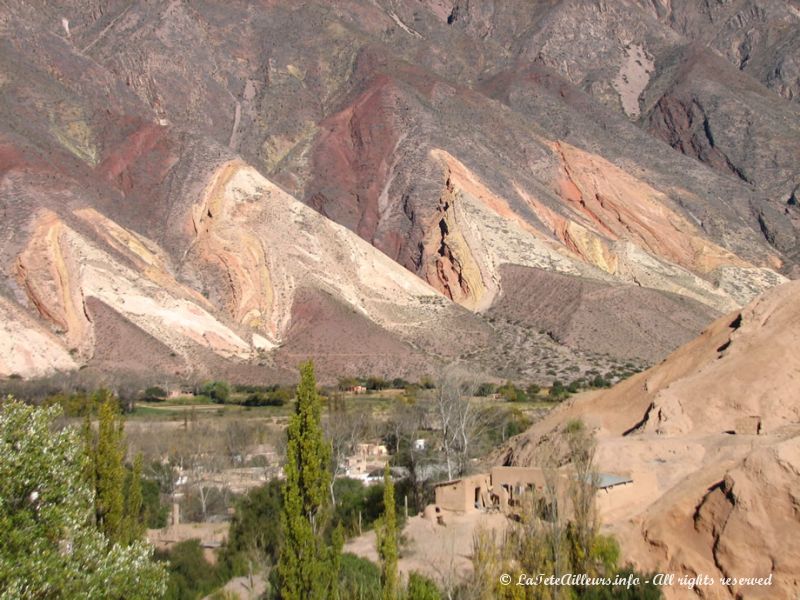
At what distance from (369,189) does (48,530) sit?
85319 mm

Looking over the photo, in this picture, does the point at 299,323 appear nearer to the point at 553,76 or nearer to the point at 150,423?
the point at 150,423

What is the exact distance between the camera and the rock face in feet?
56.7

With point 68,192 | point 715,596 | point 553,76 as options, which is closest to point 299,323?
point 68,192

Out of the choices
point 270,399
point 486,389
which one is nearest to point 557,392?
point 486,389

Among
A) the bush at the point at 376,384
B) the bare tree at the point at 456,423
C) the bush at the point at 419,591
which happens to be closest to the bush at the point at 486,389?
the bush at the point at 376,384

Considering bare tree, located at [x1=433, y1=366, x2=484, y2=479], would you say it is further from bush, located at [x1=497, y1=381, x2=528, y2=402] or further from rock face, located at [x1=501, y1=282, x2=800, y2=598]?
bush, located at [x1=497, y1=381, x2=528, y2=402]

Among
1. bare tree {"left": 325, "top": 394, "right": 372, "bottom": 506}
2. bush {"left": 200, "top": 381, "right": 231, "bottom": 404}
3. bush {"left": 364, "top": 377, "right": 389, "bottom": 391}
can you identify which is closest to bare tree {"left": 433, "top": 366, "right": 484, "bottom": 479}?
bare tree {"left": 325, "top": 394, "right": 372, "bottom": 506}

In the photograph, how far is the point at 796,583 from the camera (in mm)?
16484

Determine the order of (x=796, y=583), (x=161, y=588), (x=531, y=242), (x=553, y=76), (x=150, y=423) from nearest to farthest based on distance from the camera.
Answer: (x=161, y=588) → (x=796, y=583) → (x=150, y=423) → (x=531, y=242) → (x=553, y=76)

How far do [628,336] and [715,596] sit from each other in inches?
2161

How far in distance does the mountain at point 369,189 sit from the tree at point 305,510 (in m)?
44.4

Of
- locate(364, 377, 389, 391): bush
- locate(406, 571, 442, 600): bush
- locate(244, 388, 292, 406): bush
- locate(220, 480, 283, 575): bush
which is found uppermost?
locate(364, 377, 389, 391): bush

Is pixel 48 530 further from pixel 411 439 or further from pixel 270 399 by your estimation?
pixel 270 399

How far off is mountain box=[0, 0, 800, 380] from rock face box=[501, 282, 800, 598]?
3630cm
